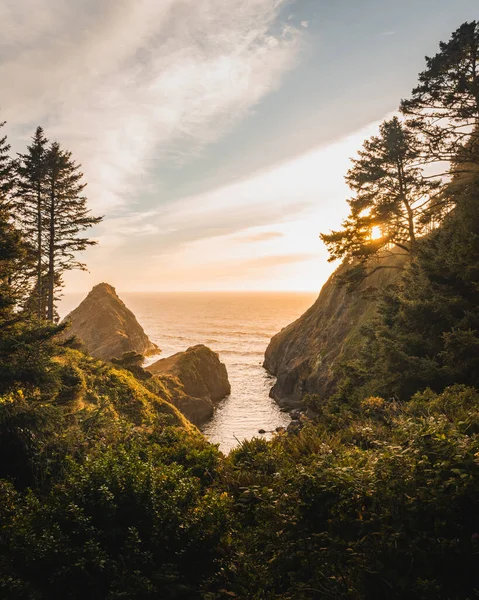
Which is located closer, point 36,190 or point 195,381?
point 36,190

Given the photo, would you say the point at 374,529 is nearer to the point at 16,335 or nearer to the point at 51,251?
the point at 16,335

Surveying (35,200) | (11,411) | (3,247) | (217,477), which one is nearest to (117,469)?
(217,477)

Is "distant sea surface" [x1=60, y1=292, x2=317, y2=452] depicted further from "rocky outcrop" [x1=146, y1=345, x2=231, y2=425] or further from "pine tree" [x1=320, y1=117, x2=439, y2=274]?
"pine tree" [x1=320, y1=117, x2=439, y2=274]

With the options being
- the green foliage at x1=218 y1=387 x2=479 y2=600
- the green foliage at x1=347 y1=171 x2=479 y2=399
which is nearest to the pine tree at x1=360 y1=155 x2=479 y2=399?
the green foliage at x1=347 y1=171 x2=479 y2=399

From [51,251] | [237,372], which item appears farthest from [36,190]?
[237,372]

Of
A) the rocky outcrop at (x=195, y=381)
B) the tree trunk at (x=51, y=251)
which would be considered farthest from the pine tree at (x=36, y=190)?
the rocky outcrop at (x=195, y=381)

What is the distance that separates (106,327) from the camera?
193ft

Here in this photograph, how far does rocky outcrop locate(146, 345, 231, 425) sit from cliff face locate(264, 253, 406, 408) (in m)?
7.43

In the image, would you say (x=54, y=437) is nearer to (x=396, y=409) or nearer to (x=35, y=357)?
(x=35, y=357)

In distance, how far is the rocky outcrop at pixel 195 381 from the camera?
33438mm

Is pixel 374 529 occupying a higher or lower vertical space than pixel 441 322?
lower

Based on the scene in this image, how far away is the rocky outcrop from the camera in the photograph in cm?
3344

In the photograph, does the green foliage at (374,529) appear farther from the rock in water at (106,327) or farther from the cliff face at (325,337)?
the rock in water at (106,327)

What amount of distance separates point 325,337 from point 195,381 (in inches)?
631
